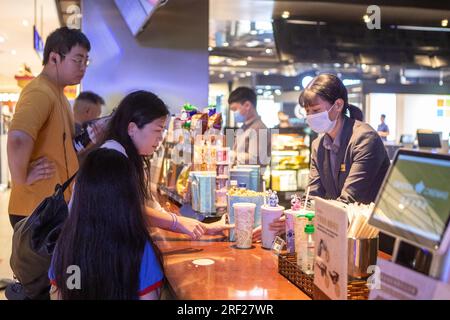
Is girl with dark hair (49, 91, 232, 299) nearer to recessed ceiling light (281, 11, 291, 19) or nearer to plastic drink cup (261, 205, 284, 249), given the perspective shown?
plastic drink cup (261, 205, 284, 249)

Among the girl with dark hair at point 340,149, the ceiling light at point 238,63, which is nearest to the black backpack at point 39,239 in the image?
the girl with dark hair at point 340,149

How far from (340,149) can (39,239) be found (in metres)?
1.60

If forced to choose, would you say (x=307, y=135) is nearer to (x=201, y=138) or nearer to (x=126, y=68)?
(x=126, y=68)

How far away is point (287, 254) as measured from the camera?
5.68 feet

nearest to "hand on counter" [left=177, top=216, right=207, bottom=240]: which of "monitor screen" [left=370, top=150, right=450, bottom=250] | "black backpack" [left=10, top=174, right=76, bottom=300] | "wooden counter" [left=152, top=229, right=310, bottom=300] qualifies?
"wooden counter" [left=152, top=229, right=310, bottom=300]

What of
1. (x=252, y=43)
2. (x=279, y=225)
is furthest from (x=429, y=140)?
(x=252, y=43)

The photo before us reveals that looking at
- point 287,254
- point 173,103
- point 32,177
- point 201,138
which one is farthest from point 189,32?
point 287,254

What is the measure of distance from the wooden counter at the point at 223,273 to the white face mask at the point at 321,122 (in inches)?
33.9

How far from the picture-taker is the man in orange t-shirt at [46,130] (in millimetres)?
2557

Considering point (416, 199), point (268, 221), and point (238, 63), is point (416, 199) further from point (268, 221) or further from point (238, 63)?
point (238, 63)

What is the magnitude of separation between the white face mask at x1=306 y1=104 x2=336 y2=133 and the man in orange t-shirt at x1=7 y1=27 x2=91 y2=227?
1.36m

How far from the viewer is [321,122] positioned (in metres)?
2.69

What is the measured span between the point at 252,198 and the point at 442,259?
4.01ft
